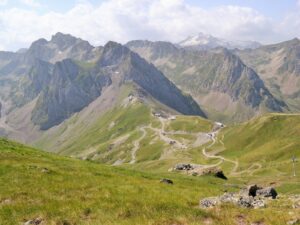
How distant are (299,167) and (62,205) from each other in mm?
144966

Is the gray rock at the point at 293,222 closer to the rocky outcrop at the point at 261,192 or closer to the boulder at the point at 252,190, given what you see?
the boulder at the point at 252,190

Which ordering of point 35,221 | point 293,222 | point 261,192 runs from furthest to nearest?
point 261,192 → point 35,221 → point 293,222

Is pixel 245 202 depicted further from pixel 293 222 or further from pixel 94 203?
pixel 94 203

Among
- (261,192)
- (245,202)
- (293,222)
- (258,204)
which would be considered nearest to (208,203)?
(245,202)

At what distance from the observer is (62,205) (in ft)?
77.7

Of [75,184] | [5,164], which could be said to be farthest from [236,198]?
[5,164]

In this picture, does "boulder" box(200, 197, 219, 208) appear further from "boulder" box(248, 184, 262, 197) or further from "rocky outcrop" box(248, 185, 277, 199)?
"rocky outcrop" box(248, 185, 277, 199)

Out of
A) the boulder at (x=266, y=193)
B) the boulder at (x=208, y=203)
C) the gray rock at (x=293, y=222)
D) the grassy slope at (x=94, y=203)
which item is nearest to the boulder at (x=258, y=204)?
the grassy slope at (x=94, y=203)

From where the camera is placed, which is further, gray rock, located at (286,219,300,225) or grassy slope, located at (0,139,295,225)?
grassy slope, located at (0,139,295,225)

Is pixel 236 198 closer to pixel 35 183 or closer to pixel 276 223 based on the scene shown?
pixel 276 223

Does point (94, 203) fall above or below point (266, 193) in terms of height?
below

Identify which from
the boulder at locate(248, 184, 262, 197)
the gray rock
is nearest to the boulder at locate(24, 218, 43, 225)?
the gray rock

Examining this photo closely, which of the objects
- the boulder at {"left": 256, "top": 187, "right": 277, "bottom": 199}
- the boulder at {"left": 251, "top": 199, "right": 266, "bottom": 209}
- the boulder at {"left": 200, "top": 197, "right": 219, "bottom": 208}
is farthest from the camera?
the boulder at {"left": 256, "top": 187, "right": 277, "bottom": 199}

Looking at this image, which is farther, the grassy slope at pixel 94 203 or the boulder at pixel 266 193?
the boulder at pixel 266 193
